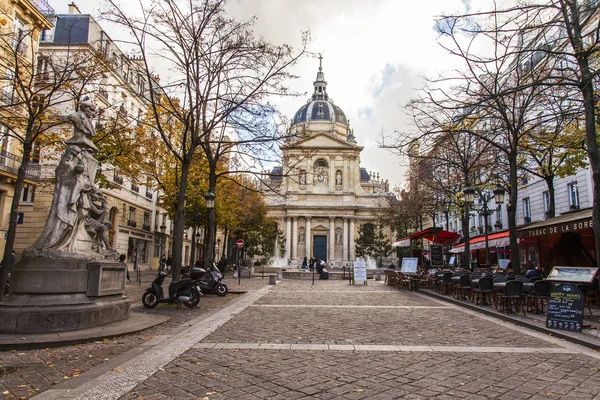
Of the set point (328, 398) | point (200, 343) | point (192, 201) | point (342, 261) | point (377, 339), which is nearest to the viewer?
point (328, 398)

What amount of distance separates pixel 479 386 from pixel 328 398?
1.80 meters

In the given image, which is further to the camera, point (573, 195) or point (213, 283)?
point (573, 195)

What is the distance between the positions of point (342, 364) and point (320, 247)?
55.5m

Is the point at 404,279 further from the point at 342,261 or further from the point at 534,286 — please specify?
the point at 342,261

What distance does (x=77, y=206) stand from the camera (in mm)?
7836

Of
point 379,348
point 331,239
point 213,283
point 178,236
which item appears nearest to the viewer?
point 379,348

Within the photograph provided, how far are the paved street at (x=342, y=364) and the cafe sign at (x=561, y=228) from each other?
5034mm

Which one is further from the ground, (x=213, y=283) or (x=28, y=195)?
(x=28, y=195)

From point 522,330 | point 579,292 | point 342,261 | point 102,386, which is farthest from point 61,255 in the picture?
point 342,261

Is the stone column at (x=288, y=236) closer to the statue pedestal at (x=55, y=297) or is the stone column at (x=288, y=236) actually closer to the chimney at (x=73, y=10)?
the chimney at (x=73, y=10)

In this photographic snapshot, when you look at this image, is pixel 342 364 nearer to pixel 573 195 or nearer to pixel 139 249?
pixel 573 195

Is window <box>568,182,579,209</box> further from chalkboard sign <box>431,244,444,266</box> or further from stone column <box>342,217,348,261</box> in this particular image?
stone column <box>342,217,348,261</box>

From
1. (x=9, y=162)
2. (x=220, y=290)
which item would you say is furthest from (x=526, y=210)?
(x=9, y=162)

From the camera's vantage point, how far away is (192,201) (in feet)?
89.1
